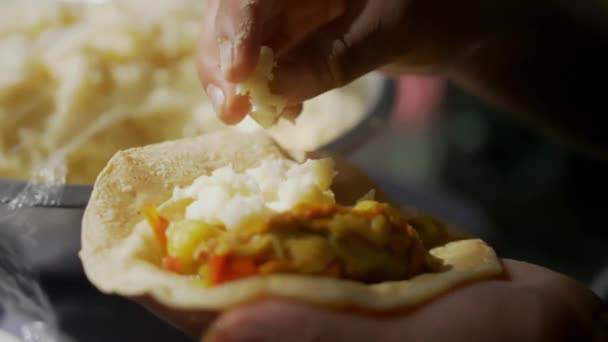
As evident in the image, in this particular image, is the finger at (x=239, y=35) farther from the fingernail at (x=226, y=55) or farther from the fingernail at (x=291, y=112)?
the fingernail at (x=291, y=112)

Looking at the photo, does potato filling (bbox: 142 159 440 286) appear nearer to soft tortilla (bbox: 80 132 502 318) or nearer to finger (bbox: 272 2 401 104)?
soft tortilla (bbox: 80 132 502 318)

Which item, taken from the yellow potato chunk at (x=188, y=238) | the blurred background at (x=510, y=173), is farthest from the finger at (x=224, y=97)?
the blurred background at (x=510, y=173)

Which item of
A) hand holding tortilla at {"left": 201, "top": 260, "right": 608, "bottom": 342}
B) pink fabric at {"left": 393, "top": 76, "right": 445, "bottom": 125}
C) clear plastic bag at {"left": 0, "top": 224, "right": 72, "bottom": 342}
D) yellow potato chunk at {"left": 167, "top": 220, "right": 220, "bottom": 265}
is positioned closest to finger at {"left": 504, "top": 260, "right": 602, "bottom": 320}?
hand holding tortilla at {"left": 201, "top": 260, "right": 608, "bottom": 342}

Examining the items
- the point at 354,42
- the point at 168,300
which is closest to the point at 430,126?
the point at 354,42

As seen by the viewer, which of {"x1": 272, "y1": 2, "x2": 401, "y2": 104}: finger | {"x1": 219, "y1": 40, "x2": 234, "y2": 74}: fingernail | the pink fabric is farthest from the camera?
the pink fabric

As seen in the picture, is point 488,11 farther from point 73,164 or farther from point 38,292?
point 38,292

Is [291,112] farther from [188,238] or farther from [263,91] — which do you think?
[188,238]
